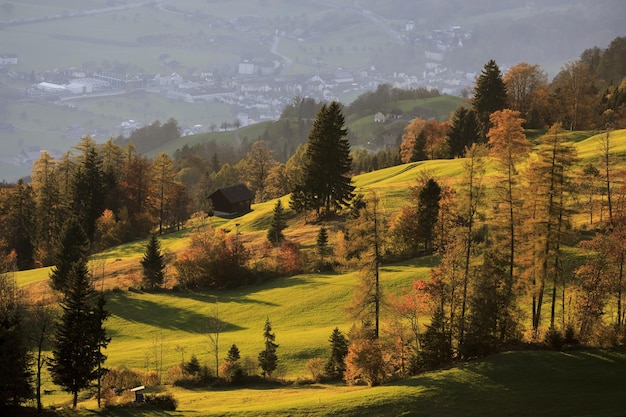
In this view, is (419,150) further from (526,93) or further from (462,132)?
(526,93)

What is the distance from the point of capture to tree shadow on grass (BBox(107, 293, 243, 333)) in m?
56.7

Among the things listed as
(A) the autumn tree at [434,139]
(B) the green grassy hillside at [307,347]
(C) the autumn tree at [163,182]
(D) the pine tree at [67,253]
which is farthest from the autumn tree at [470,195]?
(A) the autumn tree at [434,139]

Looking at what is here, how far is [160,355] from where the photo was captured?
1922 inches

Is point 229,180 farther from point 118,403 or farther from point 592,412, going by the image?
point 592,412

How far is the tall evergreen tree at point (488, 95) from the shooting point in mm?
105875

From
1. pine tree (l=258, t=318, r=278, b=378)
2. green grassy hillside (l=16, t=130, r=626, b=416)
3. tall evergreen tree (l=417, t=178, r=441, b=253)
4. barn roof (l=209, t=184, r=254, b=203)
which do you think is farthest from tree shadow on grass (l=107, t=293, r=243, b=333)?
barn roof (l=209, t=184, r=254, b=203)

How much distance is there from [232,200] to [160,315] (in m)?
44.5

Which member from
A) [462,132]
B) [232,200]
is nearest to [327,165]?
[232,200]

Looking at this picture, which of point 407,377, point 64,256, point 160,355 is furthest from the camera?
point 64,256

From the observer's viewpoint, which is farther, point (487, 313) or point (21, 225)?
point (21, 225)

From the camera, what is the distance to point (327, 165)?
7994cm

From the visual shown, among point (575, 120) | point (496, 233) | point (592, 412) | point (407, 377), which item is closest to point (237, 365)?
point (407, 377)

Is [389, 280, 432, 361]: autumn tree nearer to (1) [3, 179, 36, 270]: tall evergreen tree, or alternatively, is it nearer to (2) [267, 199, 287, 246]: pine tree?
(2) [267, 199, 287, 246]: pine tree

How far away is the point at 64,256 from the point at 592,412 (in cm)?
5542
